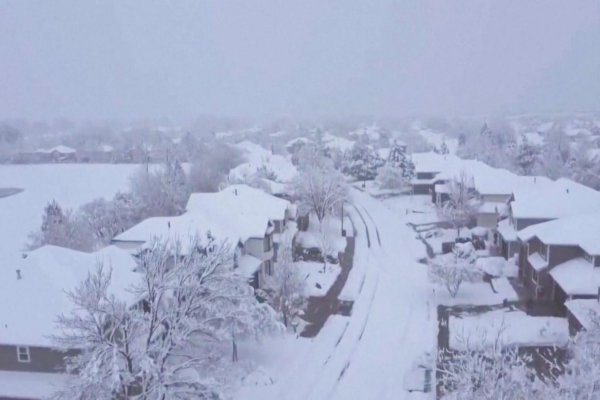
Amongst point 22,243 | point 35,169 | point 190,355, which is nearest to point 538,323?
point 190,355

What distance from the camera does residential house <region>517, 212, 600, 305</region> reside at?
86.7 ft

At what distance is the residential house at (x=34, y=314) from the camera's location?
775 inches

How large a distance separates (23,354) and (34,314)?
5.04 ft

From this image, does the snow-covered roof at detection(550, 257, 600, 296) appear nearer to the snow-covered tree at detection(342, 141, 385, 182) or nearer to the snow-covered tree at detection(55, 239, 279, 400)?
the snow-covered tree at detection(55, 239, 279, 400)

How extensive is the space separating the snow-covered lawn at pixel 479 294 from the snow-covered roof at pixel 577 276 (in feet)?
10.8

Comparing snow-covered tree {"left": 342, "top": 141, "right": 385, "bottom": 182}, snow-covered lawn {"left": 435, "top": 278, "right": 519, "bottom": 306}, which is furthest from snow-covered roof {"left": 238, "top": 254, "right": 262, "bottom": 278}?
snow-covered tree {"left": 342, "top": 141, "right": 385, "bottom": 182}

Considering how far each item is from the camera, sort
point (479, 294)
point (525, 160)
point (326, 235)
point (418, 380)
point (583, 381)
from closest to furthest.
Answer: point (583, 381) < point (418, 380) < point (479, 294) < point (326, 235) < point (525, 160)

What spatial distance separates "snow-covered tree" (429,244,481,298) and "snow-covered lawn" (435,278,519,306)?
1.62 ft

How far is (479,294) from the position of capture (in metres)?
31.3

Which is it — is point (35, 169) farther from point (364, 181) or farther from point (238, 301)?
point (238, 301)

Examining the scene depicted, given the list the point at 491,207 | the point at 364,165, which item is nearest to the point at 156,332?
the point at 491,207

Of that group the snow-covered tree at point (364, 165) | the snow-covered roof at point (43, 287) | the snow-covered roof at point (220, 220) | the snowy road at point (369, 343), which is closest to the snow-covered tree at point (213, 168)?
the snow-covered tree at point (364, 165)

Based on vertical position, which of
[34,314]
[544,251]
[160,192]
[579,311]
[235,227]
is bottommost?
[579,311]

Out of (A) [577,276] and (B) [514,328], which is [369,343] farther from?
(A) [577,276]
